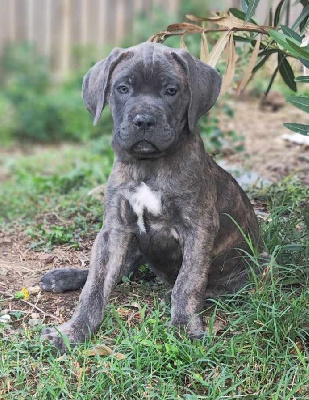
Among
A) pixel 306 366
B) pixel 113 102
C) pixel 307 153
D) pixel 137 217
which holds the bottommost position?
pixel 307 153

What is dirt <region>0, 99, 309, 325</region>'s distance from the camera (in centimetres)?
475

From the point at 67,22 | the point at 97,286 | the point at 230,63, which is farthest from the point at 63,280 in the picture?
the point at 67,22

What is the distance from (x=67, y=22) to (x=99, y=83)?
29.0 ft

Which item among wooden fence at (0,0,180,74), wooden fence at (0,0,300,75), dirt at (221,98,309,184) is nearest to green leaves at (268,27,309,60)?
dirt at (221,98,309,184)

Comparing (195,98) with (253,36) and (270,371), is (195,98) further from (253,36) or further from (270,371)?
(270,371)

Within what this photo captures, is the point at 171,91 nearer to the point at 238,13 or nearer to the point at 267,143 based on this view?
the point at 238,13

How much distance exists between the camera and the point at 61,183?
7.63 metres

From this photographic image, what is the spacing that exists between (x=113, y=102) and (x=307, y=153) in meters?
3.65

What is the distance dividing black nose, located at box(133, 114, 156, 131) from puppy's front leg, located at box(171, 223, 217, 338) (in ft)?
2.11

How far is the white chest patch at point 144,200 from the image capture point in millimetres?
4445

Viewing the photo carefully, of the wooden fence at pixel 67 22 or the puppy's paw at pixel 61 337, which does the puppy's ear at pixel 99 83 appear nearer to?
the puppy's paw at pixel 61 337

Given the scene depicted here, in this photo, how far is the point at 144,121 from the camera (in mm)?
4199

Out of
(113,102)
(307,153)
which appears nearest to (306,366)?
(113,102)

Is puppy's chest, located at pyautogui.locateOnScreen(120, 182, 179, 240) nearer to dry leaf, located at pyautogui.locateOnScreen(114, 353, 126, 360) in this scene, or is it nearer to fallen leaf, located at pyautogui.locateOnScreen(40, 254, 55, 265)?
dry leaf, located at pyautogui.locateOnScreen(114, 353, 126, 360)
